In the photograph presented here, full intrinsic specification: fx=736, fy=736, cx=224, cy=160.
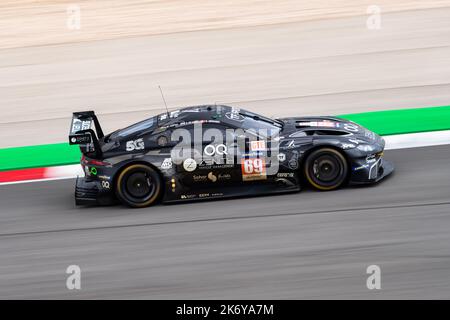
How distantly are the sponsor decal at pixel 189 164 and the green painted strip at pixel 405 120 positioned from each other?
432 centimetres

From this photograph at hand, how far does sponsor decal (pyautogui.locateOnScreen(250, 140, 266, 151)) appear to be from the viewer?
10.1m

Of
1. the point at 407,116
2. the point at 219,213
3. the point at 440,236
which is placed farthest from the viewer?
the point at 407,116

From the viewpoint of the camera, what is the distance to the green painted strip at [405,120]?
13.1 meters

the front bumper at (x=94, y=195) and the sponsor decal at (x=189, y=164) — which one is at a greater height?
the sponsor decal at (x=189, y=164)

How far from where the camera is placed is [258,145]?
33.3ft

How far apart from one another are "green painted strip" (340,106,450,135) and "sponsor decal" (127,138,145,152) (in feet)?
15.6

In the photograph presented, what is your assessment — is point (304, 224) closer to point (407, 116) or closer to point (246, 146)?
point (246, 146)

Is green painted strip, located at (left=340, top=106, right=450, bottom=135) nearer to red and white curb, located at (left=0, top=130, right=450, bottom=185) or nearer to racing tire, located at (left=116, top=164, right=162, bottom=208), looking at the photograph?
red and white curb, located at (left=0, top=130, right=450, bottom=185)

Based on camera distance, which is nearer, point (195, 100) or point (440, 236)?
point (440, 236)

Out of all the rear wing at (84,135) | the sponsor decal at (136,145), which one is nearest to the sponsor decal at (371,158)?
the sponsor decal at (136,145)

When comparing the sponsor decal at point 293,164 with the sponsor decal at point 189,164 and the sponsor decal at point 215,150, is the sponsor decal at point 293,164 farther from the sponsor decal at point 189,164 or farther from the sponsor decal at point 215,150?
the sponsor decal at point 189,164

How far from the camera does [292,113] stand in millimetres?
14773

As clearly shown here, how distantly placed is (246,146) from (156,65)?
27.7 feet

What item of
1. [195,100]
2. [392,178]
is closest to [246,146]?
[392,178]
